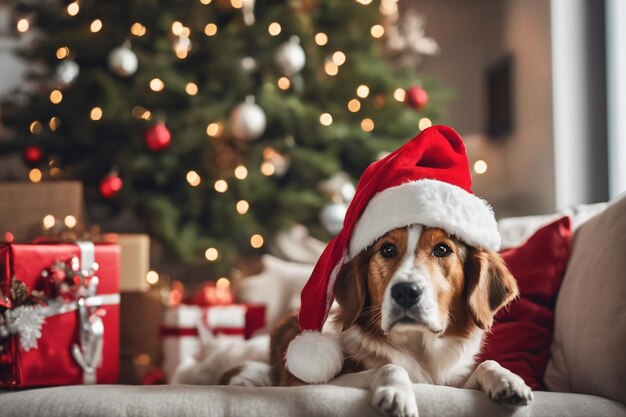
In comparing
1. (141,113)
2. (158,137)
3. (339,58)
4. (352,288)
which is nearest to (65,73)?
(141,113)

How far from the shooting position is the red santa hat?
1.53m

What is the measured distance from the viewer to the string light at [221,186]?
3453mm

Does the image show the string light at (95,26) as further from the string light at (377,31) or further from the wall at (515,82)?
the wall at (515,82)

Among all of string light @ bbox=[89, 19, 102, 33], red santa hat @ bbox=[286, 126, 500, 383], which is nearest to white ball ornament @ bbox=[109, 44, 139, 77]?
string light @ bbox=[89, 19, 102, 33]

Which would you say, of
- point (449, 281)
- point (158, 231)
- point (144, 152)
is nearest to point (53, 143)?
point (144, 152)

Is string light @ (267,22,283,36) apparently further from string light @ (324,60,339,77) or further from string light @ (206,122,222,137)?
string light @ (206,122,222,137)

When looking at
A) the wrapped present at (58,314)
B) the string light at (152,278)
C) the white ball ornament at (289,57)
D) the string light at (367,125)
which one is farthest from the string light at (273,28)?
the wrapped present at (58,314)

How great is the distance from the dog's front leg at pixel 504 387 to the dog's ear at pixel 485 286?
0.57ft

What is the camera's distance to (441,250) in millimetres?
1569

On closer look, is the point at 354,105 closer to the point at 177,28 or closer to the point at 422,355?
the point at 177,28

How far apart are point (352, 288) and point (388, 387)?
14.5 inches

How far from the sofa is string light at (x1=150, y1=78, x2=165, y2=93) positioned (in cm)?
220

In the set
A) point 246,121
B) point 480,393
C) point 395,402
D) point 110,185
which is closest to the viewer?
point 395,402

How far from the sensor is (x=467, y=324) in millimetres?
1627
